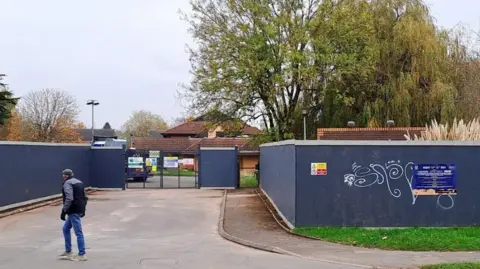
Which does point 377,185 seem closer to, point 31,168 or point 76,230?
point 76,230

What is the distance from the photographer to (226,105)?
33844 mm

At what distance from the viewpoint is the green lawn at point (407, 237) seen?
38.3ft

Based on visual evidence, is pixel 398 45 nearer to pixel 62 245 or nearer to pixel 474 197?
pixel 474 197

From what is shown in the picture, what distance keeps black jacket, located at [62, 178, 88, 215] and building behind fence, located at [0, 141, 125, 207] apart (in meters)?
8.96

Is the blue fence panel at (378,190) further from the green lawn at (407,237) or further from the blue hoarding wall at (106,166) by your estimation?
the blue hoarding wall at (106,166)

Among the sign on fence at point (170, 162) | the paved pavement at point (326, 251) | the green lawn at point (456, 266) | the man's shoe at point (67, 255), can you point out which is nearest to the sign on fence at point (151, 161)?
the sign on fence at point (170, 162)

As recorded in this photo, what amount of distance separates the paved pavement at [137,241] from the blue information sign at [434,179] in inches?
191

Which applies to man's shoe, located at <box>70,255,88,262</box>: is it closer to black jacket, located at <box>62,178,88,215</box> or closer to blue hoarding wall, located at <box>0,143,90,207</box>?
black jacket, located at <box>62,178,88,215</box>

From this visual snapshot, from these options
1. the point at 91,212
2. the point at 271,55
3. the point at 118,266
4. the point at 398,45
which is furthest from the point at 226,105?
the point at 118,266

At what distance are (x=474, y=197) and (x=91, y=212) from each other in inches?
479

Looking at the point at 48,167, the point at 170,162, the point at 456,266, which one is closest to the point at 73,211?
the point at 456,266

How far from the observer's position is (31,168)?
21.5 meters

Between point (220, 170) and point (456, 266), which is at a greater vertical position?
point (220, 170)

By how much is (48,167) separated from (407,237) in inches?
629
